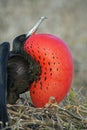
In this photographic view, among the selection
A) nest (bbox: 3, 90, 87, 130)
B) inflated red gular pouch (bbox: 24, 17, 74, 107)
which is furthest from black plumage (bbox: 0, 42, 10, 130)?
inflated red gular pouch (bbox: 24, 17, 74, 107)

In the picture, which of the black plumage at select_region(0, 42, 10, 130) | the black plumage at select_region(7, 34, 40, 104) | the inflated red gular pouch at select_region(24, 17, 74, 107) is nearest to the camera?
the black plumage at select_region(0, 42, 10, 130)

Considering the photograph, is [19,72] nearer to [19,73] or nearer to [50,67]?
[19,73]

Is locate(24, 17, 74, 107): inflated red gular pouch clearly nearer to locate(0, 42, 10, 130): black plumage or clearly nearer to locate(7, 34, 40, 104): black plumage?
locate(7, 34, 40, 104): black plumage

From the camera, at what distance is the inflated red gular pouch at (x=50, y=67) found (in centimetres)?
404

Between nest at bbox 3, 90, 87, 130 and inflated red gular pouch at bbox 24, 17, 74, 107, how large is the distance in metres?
0.11

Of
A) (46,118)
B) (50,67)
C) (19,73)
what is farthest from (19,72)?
(46,118)

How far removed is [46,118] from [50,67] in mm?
303

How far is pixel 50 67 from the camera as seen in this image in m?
4.04

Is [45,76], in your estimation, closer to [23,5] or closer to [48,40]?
[48,40]

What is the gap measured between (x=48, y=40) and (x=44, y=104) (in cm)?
38

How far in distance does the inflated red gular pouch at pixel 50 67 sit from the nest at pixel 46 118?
0.36 feet

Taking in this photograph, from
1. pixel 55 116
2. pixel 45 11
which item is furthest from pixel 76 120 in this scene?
pixel 45 11

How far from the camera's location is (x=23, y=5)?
11.1m

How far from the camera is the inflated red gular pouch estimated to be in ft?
13.3
